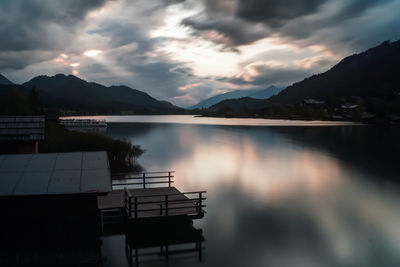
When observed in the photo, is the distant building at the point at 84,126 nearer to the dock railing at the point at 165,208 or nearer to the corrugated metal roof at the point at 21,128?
the corrugated metal roof at the point at 21,128

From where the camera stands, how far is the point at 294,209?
24.9 m

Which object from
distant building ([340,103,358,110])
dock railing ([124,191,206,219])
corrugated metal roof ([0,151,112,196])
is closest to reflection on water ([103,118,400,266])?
dock railing ([124,191,206,219])

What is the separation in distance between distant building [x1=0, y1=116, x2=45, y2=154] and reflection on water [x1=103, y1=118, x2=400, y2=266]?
10844 mm

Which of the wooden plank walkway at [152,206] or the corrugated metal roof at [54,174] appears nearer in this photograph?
the corrugated metal roof at [54,174]

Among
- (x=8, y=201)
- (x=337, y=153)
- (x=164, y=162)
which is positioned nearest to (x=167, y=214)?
(x=8, y=201)

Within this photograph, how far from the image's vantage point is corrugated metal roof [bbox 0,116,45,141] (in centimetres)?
2248

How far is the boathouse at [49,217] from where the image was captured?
1431 cm

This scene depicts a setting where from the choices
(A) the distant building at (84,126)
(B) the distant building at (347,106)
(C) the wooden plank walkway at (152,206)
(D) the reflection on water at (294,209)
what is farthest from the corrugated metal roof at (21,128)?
(B) the distant building at (347,106)

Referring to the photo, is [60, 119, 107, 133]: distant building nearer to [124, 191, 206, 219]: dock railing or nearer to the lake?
the lake

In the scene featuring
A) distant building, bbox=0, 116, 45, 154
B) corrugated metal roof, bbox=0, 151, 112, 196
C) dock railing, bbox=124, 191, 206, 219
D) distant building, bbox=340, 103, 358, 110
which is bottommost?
dock railing, bbox=124, 191, 206, 219

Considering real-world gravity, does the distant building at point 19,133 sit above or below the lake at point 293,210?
above

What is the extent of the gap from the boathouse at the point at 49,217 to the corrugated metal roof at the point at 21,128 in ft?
26.5

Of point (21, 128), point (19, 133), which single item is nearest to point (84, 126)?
point (21, 128)

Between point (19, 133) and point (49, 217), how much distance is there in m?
10.8
